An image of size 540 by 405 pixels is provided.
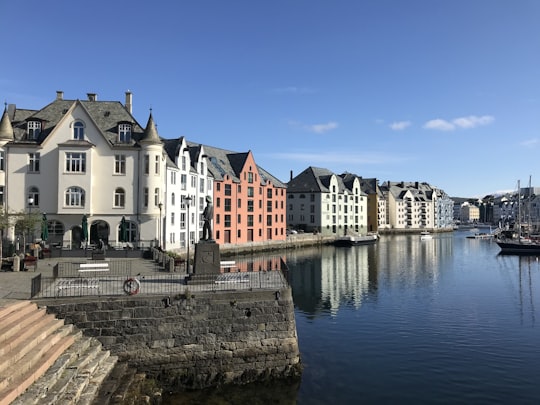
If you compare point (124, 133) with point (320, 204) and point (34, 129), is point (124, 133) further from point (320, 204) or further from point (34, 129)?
point (320, 204)

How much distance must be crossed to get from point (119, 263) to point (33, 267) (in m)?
6.34

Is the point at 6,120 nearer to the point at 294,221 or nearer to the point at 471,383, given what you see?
the point at 471,383

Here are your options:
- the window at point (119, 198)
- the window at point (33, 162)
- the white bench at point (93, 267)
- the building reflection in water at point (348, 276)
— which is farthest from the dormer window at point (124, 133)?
the building reflection in water at point (348, 276)

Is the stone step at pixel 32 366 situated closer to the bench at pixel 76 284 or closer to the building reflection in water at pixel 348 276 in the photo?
the bench at pixel 76 284

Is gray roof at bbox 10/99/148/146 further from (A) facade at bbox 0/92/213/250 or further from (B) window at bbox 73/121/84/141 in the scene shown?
(B) window at bbox 73/121/84/141

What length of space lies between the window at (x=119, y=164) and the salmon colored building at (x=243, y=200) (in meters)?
24.9

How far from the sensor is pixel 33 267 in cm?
2820

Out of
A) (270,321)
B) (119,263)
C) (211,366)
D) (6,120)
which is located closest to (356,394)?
(270,321)

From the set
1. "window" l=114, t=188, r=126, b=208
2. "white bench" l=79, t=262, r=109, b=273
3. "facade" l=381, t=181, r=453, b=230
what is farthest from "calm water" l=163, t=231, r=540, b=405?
"facade" l=381, t=181, r=453, b=230

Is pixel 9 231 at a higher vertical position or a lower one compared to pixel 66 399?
higher

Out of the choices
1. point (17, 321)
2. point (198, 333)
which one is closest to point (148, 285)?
point (198, 333)

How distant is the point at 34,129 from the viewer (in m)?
42.3

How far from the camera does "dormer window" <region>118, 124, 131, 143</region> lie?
43875 mm

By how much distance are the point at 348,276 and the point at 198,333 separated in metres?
32.5
